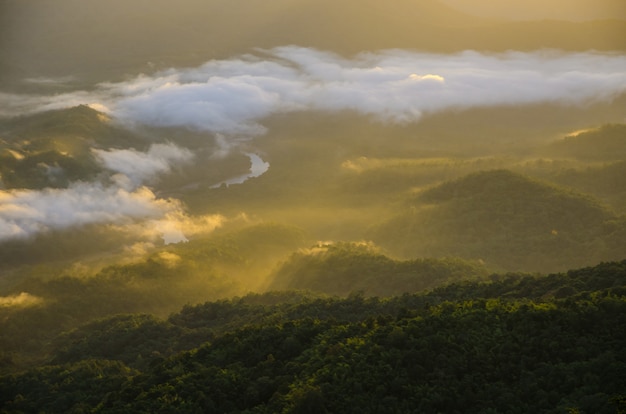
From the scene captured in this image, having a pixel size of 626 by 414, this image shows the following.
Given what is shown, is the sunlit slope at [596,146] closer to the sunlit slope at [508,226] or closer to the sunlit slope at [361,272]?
the sunlit slope at [508,226]

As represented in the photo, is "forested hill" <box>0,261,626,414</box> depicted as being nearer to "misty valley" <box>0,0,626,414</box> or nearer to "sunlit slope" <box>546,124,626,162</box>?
"misty valley" <box>0,0,626,414</box>

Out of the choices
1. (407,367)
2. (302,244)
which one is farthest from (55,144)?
(407,367)

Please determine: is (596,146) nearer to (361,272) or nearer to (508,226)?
(508,226)

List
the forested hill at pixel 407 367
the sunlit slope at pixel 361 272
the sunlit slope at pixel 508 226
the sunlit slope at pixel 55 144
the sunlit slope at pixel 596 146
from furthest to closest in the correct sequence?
the sunlit slope at pixel 596 146 → the sunlit slope at pixel 55 144 → the sunlit slope at pixel 508 226 → the sunlit slope at pixel 361 272 → the forested hill at pixel 407 367

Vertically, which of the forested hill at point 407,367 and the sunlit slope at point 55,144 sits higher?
the sunlit slope at point 55,144

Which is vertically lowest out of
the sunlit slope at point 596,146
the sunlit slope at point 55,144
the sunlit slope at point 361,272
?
the sunlit slope at point 361,272

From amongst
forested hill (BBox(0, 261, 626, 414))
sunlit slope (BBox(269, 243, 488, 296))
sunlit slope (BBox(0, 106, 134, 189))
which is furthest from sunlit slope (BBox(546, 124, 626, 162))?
forested hill (BBox(0, 261, 626, 414))

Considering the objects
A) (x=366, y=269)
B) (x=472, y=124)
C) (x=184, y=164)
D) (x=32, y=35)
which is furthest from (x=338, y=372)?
(x=32, y=35)

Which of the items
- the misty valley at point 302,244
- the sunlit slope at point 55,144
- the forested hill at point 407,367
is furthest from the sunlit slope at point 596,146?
the forested hill at point 407,367
